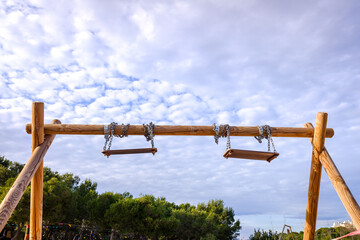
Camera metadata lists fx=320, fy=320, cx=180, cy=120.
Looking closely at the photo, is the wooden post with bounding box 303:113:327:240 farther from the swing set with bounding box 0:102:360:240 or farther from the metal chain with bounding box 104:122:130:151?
the metal chain with bounding box 104:122:130:151

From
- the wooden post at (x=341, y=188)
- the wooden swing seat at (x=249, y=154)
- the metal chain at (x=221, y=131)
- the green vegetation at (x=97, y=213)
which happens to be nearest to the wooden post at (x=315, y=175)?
the wooden post at (x=341, y=188)

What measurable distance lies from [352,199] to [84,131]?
3.42 meters

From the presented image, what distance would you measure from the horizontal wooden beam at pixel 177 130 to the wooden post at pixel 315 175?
0.58 ft

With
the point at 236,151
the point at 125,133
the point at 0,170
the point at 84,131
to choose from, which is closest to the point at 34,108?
the point at 84,131

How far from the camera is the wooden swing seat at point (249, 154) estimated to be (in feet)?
12.8

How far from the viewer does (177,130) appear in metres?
4.34

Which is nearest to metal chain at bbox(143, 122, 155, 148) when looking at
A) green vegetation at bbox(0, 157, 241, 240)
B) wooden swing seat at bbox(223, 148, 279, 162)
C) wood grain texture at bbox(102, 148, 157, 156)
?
wood grain texture at bbox(102, 148, 157, 156)

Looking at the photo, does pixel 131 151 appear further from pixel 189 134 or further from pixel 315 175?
pixel 315 175

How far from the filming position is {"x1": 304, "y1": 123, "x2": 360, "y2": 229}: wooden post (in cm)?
360

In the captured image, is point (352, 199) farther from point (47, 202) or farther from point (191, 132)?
point (47, 202)

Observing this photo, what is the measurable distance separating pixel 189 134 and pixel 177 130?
0.17 meters

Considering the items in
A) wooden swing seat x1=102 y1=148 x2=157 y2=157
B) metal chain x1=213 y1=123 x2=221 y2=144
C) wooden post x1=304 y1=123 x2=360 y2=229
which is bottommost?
wooden post x1=304 y1=123 x2=360 y2=229

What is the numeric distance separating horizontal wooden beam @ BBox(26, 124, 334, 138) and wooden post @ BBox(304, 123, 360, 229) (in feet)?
1.41

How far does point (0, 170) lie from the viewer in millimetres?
16266
